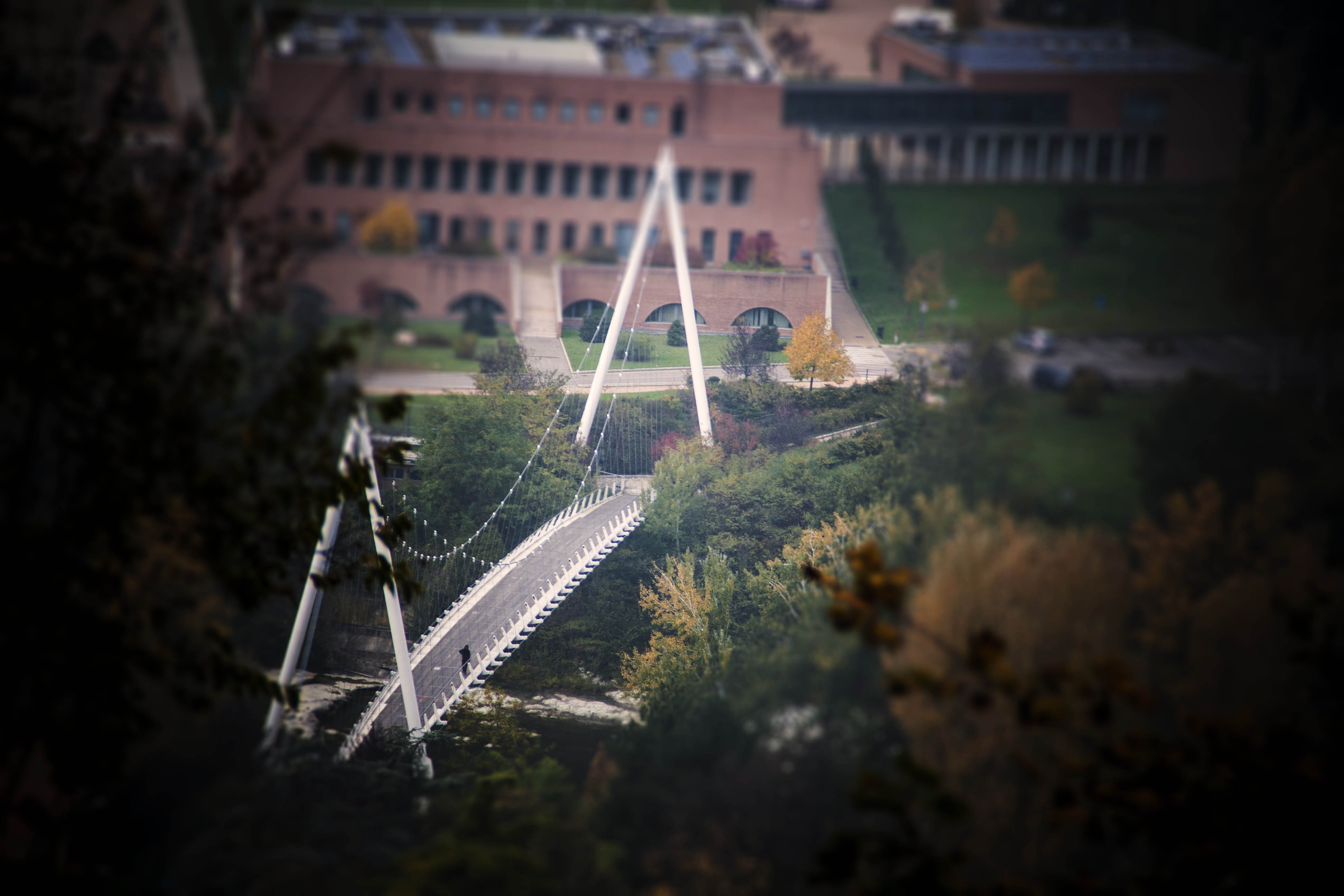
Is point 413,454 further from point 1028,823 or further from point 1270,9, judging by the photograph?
point 1270,9

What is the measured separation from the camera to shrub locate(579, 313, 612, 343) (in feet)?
38.6

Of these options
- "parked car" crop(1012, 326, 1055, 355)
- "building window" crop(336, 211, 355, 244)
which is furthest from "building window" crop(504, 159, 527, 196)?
"parked car" crop(1012, 326, 1055, 355)

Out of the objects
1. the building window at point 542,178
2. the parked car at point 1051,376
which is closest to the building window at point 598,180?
→ the building window at point 542,178

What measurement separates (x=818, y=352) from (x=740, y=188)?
13.2 ft

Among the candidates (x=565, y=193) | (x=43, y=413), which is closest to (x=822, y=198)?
(x=565, y=193)

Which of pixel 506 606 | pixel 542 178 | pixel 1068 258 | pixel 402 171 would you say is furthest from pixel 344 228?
pixel 1068 258

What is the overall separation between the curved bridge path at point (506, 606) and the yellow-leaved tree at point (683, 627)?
763 mm

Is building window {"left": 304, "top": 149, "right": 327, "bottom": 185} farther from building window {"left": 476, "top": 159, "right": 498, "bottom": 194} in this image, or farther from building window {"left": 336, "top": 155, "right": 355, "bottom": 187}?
building window {"left": 476, "top": 159, "right": 498, "bottom": 194}

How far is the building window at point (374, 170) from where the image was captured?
13.5 m

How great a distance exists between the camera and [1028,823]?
249 inches

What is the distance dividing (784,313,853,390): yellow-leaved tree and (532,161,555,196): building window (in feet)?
16.3

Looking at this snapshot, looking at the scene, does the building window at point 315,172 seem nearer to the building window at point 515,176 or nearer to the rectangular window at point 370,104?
the rectangular window at point 370,104

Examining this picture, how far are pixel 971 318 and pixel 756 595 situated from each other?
357 cm

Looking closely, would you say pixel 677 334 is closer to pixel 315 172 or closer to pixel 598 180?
pixel 598 180
